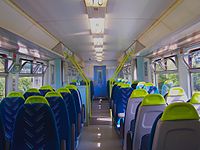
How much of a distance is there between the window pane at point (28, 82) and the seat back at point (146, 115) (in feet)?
12.4

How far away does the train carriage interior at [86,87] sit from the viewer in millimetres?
1739

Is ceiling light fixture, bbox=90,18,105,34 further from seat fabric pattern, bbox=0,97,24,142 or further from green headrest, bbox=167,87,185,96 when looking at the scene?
seat fabric pattern, bbox=0,97,24,142

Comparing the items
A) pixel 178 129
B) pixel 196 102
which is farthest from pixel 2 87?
pixel 178 129

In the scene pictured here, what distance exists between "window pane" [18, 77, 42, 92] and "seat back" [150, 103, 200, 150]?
172 inches

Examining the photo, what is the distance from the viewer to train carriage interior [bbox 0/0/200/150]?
5.70 feet

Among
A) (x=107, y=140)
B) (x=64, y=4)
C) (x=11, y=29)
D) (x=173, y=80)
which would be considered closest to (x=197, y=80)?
(x=173, y=80)

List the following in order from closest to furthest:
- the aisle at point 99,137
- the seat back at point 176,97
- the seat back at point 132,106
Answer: the seat back at point 132,106 < the seat back at point 176,97 < the aisle at point 99,137

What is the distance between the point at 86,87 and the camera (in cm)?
612

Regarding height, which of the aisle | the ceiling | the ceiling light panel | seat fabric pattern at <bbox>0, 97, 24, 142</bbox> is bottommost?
the aisle

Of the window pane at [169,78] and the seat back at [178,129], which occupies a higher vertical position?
the window pane at [169,78]

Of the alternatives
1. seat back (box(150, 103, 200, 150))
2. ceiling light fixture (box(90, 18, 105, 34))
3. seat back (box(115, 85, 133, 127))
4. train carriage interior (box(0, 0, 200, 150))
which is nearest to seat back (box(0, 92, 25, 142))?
train carriage interior (box(0, 0, 200, 150))

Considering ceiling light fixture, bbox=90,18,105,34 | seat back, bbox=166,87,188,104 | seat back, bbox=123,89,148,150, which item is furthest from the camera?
ceiling light fixture, bbox=90,18,105,34

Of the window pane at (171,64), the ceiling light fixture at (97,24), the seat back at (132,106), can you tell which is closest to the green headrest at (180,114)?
the seat back at (132,106)

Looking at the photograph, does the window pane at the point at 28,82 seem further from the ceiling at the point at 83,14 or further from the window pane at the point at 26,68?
the ceiling at the point at 83,14
